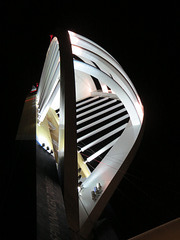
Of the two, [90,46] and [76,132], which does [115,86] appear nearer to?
[90,46]

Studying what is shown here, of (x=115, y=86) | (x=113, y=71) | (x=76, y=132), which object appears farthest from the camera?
(x=113, y=71)

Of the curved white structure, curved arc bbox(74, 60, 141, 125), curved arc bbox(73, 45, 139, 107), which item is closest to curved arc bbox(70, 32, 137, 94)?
the curved white structure

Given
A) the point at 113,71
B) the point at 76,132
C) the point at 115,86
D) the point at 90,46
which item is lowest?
the point at 76,132

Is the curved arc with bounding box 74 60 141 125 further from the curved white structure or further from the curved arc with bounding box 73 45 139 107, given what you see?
the curved arc with bounding box 73 45 139 107

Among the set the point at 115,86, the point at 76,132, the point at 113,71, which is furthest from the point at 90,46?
the point at 76,132

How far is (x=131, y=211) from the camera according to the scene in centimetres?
677

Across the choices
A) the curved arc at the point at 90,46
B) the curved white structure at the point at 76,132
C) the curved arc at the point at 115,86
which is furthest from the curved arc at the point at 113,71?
the curved arc at the point at 115,86

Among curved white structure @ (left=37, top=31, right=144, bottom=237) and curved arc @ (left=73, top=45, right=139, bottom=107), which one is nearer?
curved white structure @ (left=37, top=31, right=144, bottom=237)

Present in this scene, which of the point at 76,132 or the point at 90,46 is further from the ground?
the point at 90,46

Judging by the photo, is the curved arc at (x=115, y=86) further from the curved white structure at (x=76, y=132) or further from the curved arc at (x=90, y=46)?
the curved arc at (x=90, y=46)

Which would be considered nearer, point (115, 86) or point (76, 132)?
point (76, 132)
